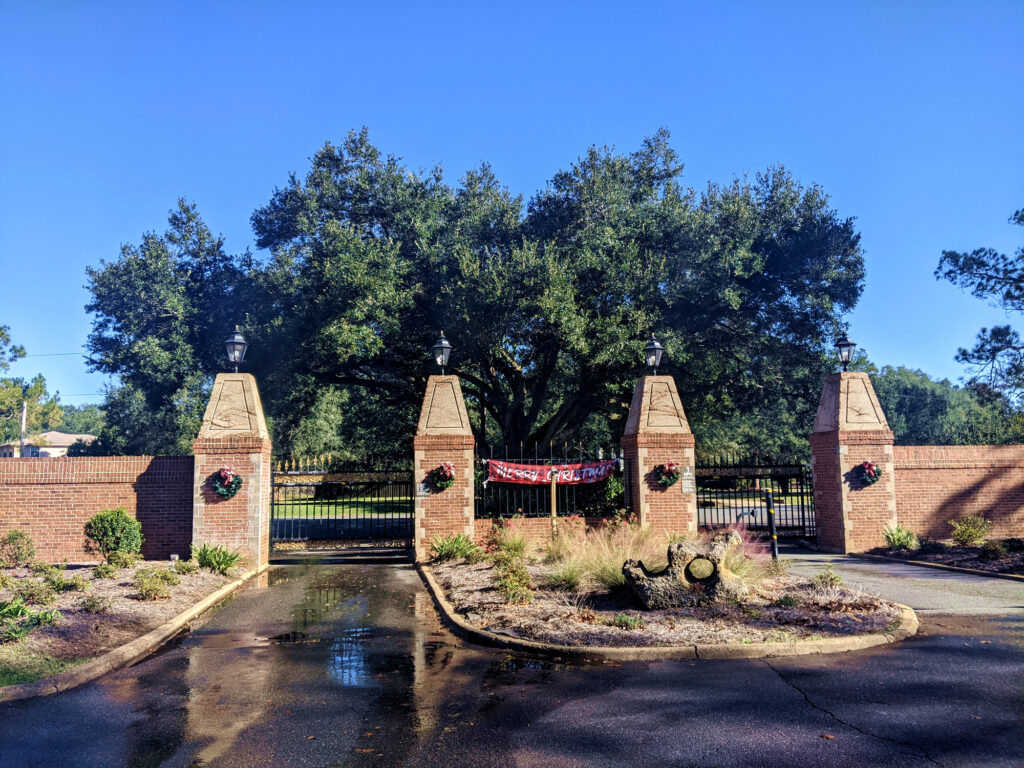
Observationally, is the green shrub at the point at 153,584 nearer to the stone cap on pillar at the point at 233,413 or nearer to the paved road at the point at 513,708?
the paved road at the point at 513,708

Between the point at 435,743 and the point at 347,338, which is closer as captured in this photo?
the point at 435,743

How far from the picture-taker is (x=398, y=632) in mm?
8289

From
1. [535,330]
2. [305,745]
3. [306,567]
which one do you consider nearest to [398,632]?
[305,745]

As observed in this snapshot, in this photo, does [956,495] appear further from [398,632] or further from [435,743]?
[435,743]

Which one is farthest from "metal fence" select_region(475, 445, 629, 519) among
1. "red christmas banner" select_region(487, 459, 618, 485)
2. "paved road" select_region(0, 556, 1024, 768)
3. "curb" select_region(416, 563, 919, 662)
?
"curb" select_region(416, 563, 919, 662)

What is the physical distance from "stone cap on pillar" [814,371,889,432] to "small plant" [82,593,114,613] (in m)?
14.5

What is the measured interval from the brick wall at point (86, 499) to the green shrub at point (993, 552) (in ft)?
50.7

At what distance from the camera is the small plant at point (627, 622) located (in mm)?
7668

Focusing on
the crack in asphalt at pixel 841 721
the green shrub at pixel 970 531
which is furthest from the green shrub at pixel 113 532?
the green shrub at pixel 970 531

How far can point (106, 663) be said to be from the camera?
6.73 metres

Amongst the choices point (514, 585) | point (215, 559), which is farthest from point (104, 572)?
point (514, 585)

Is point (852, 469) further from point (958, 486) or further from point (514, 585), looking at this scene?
point (514, 585)

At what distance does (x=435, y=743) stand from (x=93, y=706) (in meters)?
2.98

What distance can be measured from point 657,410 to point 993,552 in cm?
673
